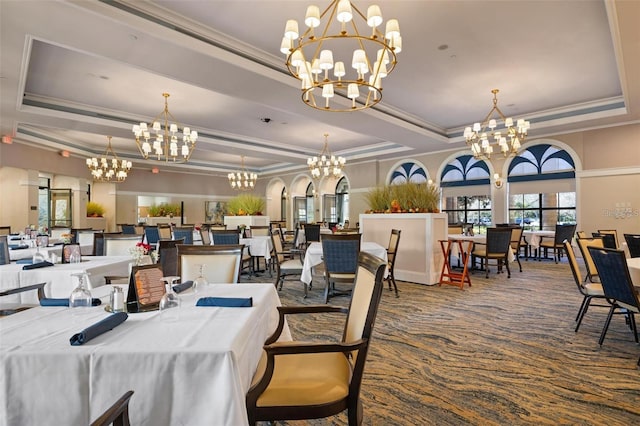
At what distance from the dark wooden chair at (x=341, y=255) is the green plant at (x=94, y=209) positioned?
39.7ft

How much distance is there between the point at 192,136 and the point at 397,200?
4.11m

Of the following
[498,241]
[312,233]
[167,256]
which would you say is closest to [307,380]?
[167,256]

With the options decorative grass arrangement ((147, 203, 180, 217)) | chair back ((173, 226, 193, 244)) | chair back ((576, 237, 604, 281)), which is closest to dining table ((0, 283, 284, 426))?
chair back ((576, 237, 604, 281))

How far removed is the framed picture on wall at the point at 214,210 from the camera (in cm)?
1689

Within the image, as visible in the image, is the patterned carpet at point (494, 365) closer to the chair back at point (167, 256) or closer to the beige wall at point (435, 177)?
the chair back at point (167, 256)

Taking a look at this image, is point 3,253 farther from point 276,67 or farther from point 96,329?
point 276,67

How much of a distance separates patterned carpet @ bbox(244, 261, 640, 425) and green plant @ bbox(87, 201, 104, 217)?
1161 centimetres

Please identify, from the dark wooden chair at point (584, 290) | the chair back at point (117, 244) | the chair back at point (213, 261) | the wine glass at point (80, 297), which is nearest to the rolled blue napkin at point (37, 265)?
the chair back at point (117, 244)

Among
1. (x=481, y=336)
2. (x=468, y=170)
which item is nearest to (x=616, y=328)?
(x=481, y=336)

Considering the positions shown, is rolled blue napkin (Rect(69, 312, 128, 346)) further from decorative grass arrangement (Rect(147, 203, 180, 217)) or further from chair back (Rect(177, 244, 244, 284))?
decorative grass arrangement (Rect(147, 203, 180, 217))

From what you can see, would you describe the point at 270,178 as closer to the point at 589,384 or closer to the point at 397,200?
the point at 397,200

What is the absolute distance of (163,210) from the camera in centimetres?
1481

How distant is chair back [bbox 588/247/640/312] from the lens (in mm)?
2832

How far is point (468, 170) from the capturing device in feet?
36.2
